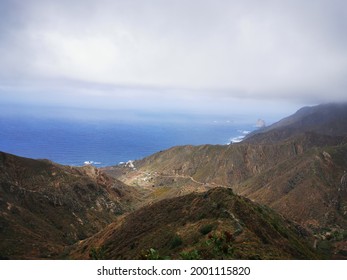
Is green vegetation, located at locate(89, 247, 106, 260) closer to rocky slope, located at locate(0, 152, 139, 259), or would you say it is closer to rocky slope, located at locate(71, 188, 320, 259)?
rocky slope, located at locate(71, 188, 320, 259)

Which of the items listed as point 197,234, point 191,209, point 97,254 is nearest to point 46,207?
point 97,254

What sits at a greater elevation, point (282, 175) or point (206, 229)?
point (206, 229)

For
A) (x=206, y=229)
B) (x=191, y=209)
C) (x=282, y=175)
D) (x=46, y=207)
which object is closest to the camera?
(x=206, y=229)

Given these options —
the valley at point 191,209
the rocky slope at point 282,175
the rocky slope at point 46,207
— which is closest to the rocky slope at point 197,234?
the valley at point 191,209

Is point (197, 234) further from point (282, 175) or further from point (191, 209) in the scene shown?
point (282, 175)

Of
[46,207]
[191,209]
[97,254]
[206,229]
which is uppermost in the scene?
[191,209]

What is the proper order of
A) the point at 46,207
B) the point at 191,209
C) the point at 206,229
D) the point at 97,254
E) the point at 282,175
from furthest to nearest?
the point at 282,175 → the point at 46,207 → the point at 191,209 → the point at 97,254 → the point at 206,229

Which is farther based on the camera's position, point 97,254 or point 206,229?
point 97,254
